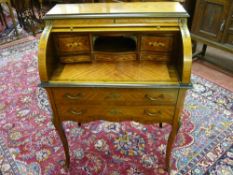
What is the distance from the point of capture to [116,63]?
1.31m

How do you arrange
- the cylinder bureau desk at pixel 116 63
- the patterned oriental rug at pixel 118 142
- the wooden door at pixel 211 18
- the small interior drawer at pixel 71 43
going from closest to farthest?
the cylinder bureau desk at pixel 116 63
the small interior drawer at pixel 71 43
the patterned oriental rug at pixel 118 142
the wooden door at pixel 211 18

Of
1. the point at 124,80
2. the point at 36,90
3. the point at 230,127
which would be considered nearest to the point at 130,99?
the point at 124,80

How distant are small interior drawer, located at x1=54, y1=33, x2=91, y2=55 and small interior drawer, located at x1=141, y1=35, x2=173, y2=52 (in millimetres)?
337

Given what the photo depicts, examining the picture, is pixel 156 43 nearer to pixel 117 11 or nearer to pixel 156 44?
pixel 156 44

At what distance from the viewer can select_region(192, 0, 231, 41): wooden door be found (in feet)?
7.31

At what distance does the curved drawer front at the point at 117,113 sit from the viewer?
4.00 ft

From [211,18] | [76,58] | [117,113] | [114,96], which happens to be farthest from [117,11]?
[211,18]

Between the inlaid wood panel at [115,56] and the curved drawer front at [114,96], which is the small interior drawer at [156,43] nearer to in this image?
the inlaid wood panel at [115,56]

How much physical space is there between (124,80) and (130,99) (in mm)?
118

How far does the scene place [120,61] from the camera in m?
1.33

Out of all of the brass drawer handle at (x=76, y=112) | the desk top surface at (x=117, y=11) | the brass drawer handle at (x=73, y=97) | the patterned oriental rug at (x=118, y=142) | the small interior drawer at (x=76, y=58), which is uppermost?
the desk top surface at (x=117, y=11)

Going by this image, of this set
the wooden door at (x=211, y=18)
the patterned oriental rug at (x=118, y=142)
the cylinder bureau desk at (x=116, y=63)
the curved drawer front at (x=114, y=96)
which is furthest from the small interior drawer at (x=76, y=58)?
the wooden door at (x=211, y=18)

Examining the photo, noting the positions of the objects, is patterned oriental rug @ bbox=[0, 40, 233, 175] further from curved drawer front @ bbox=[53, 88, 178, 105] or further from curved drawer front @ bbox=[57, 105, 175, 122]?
curved drawer front @ bbox=[53, 88, 178, 105]

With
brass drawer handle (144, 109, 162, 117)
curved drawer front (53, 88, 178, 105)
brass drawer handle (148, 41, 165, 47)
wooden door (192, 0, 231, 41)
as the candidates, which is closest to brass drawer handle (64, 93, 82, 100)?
curved drawer front (53, 88, 178, 105)
